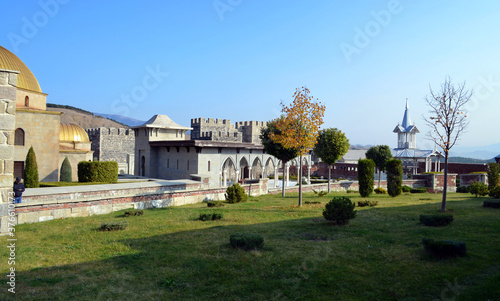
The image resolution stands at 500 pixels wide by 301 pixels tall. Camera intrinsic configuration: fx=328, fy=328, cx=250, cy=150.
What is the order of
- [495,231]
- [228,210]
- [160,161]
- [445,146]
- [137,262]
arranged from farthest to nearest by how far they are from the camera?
[160,161]
[228,210]
[445,146]
[495,231]
[137,262]

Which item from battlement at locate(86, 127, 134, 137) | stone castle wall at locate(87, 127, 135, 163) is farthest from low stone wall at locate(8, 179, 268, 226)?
battlement at locate(86, 127, 134, 137)

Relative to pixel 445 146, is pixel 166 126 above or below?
above

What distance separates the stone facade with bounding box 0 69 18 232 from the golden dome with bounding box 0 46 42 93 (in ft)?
55.9

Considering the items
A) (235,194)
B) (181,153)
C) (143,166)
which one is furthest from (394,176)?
(143,166)

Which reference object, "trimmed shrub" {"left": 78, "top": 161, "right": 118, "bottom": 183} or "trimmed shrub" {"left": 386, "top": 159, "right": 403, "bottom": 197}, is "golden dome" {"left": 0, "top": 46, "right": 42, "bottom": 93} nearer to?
"trimmed shrub" {"left": 78, "top": 161, "right": 118, "bottom": 183}

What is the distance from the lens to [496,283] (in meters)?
5.08

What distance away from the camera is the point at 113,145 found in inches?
1795

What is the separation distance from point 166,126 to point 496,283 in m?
25.9

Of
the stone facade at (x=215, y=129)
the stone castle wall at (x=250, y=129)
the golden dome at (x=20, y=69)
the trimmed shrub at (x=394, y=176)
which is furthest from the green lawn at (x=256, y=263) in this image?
the stone castle wall at (x=250, y=129)

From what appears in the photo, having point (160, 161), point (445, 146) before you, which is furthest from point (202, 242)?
point (160, 161)

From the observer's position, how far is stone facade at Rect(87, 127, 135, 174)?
1698 inches

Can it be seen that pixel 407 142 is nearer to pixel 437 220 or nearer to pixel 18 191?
pixel 437 220

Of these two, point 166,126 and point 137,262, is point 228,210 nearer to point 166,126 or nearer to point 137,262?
point 137,262

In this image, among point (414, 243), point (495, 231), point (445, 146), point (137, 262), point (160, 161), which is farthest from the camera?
point (160, 161)
